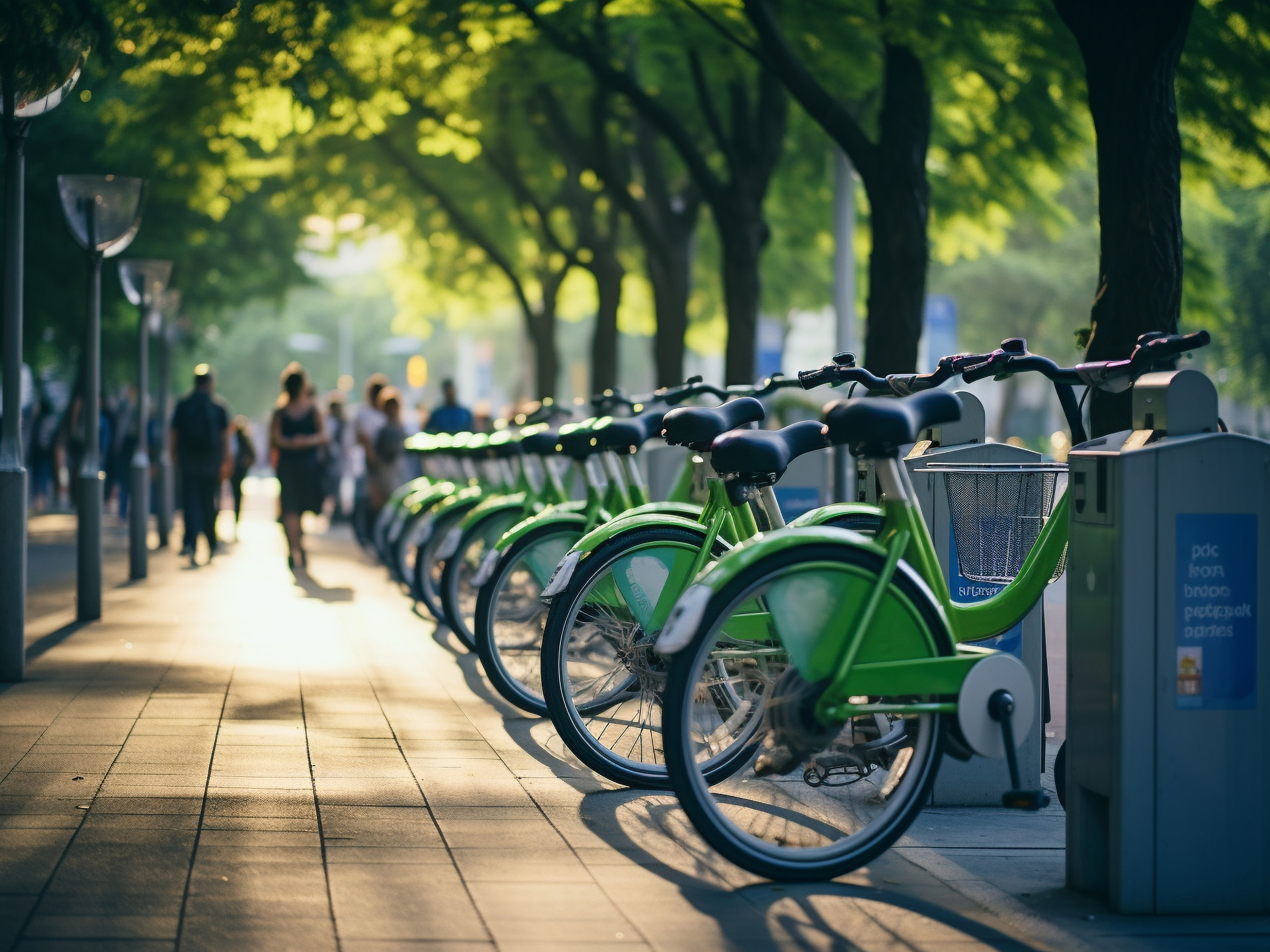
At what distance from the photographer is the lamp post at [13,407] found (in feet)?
27.2

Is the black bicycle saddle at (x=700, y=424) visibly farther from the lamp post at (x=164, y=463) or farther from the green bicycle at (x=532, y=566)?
the lamp post at (x=164, y=463)

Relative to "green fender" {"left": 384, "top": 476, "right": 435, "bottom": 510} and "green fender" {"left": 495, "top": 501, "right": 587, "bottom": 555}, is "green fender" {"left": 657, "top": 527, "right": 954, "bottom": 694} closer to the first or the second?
"green fender" {"left": 495, "top": 501, "right": 587, "bottom": 555}

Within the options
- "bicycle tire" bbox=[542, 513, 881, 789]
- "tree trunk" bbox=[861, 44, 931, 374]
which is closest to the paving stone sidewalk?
"bicycle tire" bbox=[542, 513, 881, 789]

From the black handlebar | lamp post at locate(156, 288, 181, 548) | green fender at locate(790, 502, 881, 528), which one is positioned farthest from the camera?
lamp post at locate(156, 288, 181, 548)

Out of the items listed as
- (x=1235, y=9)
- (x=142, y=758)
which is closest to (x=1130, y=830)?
(x=142, y=758)

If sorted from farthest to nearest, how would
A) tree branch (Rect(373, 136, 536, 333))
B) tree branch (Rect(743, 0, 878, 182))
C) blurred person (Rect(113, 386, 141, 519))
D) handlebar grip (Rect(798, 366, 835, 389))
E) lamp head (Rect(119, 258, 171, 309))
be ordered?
blurred person (Rect(113, 386, 141, 519)) → tree branch (Rect(373, 136, 536, 333)) → lamp head (Rect(119, 258, 171, 309)) → tree branch (Rect(743, 0, 878, 182)) → handlebar grip (Rect(798, 366, 835, 389))

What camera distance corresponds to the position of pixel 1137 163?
7.34 m

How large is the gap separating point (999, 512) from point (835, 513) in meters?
0.67

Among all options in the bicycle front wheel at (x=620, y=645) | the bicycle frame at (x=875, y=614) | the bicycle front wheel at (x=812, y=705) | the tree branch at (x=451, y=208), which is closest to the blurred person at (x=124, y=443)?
the tree branch at (x=451, y=208)

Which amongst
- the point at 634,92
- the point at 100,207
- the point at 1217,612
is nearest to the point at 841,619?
the point at 1217,612

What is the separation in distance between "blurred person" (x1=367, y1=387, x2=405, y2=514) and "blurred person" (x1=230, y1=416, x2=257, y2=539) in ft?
11.4

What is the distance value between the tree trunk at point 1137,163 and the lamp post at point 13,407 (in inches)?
187

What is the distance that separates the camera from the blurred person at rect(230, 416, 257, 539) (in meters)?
21.3

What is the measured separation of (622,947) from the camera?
4066 millimetres
